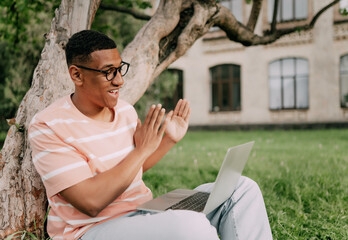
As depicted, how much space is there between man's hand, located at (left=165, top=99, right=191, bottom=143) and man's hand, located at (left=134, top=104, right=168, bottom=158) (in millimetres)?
313

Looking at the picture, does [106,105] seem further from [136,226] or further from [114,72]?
[136,226]

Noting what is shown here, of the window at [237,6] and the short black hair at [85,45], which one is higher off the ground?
the window at [237,6]

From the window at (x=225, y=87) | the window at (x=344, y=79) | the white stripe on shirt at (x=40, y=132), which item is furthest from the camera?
Result: the window at (x=225, y=87)

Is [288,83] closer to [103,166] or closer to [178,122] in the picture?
[178,122]

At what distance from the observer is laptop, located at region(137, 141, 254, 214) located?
6.05ft

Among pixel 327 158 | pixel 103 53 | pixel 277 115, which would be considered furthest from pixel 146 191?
pixel 277 115

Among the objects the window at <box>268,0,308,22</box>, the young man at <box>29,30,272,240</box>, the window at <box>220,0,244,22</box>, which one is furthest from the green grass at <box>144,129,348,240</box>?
the window at <box>220,0,244,22</box>

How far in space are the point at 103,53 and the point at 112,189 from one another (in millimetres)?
735

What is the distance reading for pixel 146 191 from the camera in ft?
7.47

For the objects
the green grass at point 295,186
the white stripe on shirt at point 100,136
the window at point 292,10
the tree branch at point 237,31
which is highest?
the window at point 292,10

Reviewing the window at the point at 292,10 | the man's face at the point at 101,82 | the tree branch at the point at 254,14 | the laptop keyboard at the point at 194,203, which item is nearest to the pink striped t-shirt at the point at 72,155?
the man's face at the point at 101,82

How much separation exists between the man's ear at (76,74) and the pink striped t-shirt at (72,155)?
0.13 metres

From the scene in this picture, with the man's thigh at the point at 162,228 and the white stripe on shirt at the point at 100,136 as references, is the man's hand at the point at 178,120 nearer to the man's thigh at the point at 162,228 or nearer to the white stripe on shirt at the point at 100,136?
the white stripe on shirt at the point at 100,136

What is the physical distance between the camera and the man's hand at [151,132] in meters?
1.96
